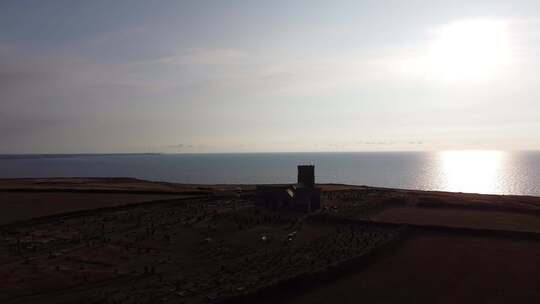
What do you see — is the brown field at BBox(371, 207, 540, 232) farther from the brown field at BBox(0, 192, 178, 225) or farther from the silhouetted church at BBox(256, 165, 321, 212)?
the brown field at BBox(0, 192, 178, 225)

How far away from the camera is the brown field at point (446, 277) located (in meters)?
17.5

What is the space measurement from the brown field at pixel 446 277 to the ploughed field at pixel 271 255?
0.17ft

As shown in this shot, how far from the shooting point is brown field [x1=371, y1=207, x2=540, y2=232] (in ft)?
95.4

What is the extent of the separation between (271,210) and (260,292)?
16.0m

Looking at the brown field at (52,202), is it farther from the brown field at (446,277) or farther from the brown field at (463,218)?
the brown field at (446,277)

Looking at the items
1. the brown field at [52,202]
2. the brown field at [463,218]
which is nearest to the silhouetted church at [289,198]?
the brown field at [463,218]

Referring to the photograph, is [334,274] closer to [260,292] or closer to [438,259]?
[260,292]

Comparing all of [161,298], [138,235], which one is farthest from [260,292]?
[138,235]

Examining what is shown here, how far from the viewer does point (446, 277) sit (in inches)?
774

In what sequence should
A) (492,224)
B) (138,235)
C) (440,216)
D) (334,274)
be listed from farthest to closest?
(440,216), (492,224), (138,235), (334,274)

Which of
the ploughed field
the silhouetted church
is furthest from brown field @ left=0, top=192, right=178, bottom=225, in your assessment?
the silhouetted church

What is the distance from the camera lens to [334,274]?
19703 mm

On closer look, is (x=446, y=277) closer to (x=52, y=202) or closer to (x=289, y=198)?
(x=289, y=198)

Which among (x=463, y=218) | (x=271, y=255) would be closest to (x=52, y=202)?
(x=271, y=255)
